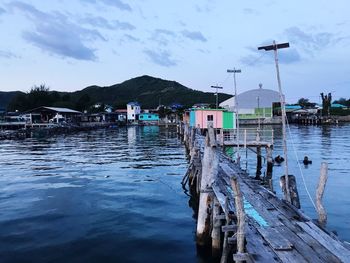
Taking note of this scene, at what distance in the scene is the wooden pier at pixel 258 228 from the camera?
739 cm

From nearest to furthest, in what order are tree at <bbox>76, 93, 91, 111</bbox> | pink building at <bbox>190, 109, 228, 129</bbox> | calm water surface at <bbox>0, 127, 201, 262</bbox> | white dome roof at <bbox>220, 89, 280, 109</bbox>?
calm water surface at <bbox>0, 127, 201, 262</bbox>, pink building at <bbox>190, 109, 228, 129</bbox>, white dome roof at <bbox>220, 89, 280, 109</bbox>, tree at <bbox>76, 93, 91, 111</bbox>

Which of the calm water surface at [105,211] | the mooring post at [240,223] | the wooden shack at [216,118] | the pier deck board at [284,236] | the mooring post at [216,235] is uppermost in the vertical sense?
the wooden shack at [216,118]

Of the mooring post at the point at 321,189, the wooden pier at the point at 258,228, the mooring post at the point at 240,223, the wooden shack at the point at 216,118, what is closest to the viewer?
the wooden pier at the point at 258,228

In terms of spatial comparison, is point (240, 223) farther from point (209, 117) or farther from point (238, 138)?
point (209, 117)

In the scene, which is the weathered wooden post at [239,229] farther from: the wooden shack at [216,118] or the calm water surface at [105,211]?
the wooden shack at [216,118]

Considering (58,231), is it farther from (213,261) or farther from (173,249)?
(213,261)

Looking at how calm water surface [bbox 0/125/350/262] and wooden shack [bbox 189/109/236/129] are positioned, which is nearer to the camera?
calm water surface [bbox 0/125/350/262]

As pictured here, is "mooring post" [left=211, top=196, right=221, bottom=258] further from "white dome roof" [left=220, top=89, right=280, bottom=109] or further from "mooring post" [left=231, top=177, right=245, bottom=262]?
"white dome roof" [left=220, top=89, right=280, bottom=109]

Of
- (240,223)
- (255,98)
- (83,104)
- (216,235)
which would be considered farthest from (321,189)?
(83,104)

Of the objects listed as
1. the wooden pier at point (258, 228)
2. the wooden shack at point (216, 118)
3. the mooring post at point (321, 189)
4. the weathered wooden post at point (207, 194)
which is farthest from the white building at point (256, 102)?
the mooring post at point (321, 189)

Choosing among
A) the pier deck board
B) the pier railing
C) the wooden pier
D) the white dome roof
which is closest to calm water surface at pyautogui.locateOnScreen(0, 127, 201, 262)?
the wooden pier

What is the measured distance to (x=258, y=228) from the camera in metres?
8.96

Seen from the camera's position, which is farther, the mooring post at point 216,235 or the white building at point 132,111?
the white building at point 132,111

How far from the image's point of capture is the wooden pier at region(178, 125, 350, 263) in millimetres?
7395
